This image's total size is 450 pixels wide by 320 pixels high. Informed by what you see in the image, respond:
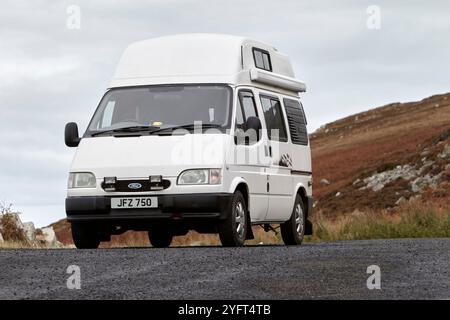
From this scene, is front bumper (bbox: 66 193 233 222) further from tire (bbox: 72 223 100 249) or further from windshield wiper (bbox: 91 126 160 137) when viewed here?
windshield wiper (bbox: 91 126 160 137)

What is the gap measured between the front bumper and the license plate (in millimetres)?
45

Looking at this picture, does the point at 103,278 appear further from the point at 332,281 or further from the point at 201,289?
the point at 332,281

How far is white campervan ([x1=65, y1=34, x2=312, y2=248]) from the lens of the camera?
571 inches

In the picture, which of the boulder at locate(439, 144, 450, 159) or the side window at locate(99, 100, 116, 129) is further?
the boulder at locate(439, 144, 450, 159)

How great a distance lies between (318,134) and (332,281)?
98915 millimetres

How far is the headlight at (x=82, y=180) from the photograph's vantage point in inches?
581

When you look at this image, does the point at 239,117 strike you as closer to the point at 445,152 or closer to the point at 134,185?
the point at 134,185

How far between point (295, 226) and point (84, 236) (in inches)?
145

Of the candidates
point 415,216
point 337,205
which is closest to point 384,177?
point 337,205

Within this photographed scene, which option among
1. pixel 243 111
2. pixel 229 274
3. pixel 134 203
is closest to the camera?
pixel 229 274

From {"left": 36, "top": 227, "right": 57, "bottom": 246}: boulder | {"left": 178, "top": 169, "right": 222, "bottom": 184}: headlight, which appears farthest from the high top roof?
{"left": 36, "top": 227, "right": 57, "bottom": 246}: boulder

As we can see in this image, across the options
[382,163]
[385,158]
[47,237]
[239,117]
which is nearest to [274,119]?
[239,117]

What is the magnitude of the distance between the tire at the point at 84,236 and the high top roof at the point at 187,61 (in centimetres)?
217

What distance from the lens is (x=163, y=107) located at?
1539 centimetres
